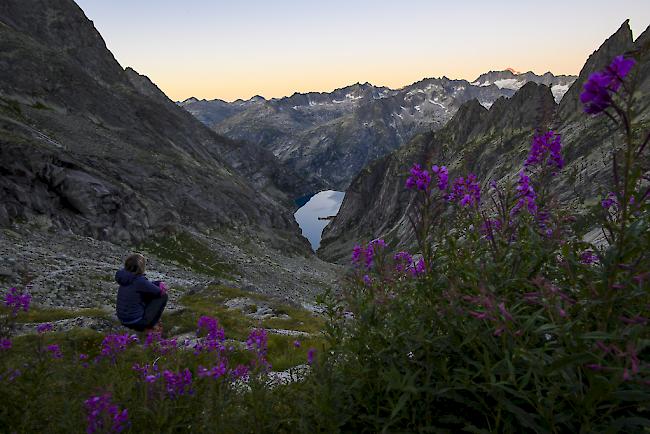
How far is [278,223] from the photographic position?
293ft

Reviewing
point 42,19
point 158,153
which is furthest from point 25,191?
point 42,19

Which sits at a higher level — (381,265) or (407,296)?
(381,265)

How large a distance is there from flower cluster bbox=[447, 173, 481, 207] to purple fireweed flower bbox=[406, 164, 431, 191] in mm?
474

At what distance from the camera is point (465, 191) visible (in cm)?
560

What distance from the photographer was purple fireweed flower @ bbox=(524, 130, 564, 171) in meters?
4.90

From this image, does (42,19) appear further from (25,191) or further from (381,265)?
(381,265)

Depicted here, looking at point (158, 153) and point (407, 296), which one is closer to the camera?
point (407, 296)

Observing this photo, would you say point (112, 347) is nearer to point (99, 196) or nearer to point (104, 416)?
point (104, 416)

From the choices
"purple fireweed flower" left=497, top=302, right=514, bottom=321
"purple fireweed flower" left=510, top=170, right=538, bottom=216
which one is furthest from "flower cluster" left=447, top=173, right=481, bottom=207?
"purple fireweed flower" left=497, top=302, right=514, bottom=321

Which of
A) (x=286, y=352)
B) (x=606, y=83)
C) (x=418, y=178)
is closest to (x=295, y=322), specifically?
(x=286, y=352)

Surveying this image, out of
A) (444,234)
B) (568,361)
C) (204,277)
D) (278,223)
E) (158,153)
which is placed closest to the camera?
(568,361)

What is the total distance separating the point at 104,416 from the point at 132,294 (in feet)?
20.9

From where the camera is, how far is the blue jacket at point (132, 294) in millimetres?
9641

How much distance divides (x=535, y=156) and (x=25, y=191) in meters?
43.1
